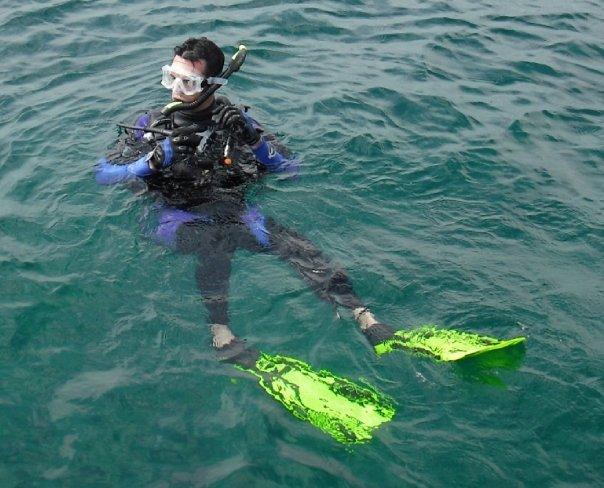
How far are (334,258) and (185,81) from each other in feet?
6.76

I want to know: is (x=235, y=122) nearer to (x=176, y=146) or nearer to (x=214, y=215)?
(x=176, y=146)

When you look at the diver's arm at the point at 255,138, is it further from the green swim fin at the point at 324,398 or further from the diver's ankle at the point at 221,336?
the green swim fin at the point at 324,398

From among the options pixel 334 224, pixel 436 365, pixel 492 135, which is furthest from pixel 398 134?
pixel 436 365

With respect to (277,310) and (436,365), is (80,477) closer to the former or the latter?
(277,310)

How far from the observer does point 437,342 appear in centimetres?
474

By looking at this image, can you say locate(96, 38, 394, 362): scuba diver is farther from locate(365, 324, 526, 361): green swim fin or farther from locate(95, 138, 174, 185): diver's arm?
locate(365, 324, 526, 361): green swim fin

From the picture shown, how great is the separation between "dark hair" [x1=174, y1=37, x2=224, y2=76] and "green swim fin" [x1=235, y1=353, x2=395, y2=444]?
2.71 metres

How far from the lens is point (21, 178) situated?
6781 millimetres

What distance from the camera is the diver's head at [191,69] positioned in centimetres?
570

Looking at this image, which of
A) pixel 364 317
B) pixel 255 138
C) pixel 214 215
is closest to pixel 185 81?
pixel 255 138

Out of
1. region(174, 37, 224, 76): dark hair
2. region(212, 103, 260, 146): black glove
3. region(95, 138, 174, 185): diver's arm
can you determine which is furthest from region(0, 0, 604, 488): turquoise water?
region(174, 37, 224, 76): dark hair

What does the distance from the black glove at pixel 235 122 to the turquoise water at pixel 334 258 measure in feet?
2.08

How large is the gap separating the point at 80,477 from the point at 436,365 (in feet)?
8.14

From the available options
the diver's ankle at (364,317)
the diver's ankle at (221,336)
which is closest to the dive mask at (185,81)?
the diver's ankle at (221,336)
